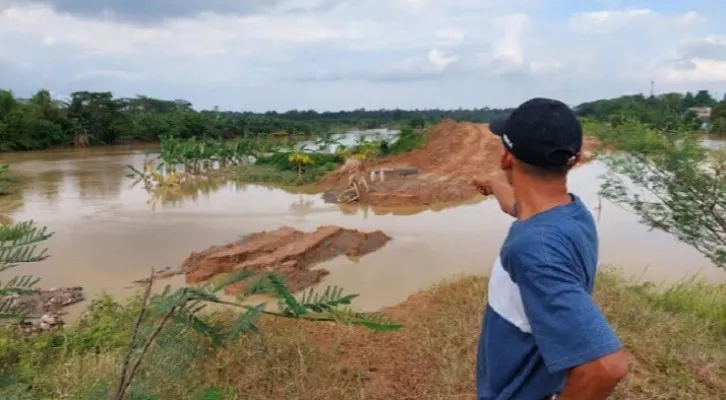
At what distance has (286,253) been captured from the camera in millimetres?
10172

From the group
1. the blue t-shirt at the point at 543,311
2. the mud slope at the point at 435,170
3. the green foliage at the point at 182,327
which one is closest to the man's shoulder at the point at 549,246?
the blue t-shirt at the point at 543,311

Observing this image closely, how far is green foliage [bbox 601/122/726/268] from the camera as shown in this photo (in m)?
5.85

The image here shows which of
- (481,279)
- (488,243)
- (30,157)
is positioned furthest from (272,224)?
(30,157)

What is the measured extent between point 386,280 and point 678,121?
4473 mm

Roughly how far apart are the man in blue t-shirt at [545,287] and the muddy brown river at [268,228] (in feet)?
20.9

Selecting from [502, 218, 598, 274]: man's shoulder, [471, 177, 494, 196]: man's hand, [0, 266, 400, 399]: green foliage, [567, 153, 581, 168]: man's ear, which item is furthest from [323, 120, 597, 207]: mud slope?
[502, 218, 598, 274]: man's shoulder

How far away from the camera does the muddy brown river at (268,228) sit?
9.45m

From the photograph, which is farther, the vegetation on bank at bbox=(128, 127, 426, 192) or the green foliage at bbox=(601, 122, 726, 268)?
the vegetation on bank at bbox=(128, 127, 426, 192)

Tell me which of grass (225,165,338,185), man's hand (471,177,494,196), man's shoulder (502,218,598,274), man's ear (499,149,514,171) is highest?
man's ear (499,149,514,171)

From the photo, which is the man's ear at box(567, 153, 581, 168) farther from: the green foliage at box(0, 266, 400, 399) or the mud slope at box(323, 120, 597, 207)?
the mud slope at box(323, 120, 597, 207)

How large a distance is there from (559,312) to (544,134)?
14.6 inches

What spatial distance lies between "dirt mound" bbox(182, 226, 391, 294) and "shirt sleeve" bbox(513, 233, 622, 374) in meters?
6.93

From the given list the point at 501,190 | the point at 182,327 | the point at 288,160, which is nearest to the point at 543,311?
the point at 501,190

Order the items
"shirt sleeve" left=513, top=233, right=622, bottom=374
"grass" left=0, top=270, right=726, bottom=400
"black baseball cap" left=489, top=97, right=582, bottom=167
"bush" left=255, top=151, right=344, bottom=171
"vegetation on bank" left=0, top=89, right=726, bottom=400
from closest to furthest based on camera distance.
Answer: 1. "shirt sleeve" left=513, top=233, right=622, bottom=374
2. "black baseball cap" left=489, top=97, right=582, bottom=167
3. "vegetation on bank" left=0, top=89, right=726, bottom=400
4. "grass" left=0, top=270, right=726, bottom=400
5. "bush" left=255, top=151, right=344, bottom=171
